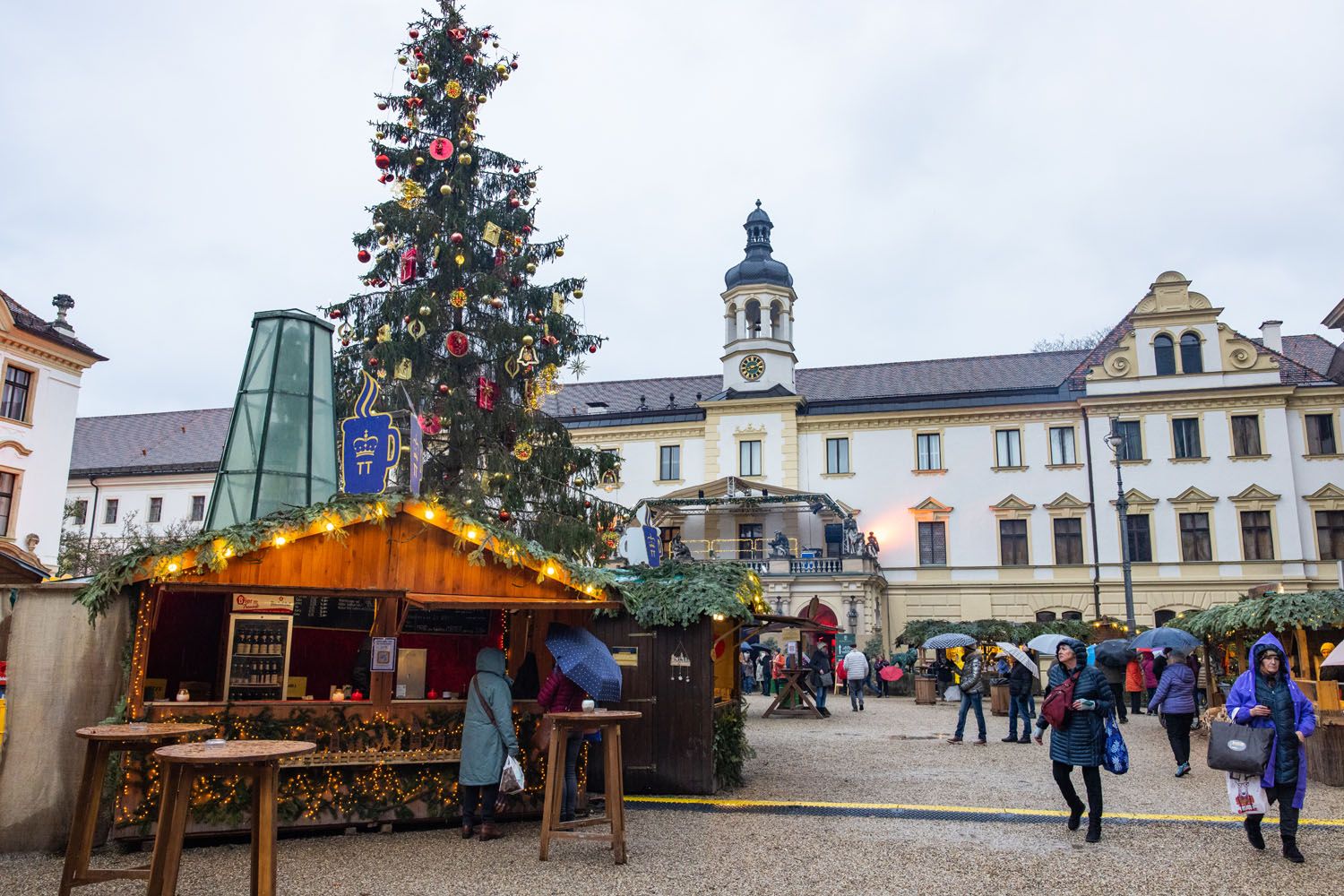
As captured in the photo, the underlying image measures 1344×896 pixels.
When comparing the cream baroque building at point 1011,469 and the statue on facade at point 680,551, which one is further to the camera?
the cream baroque building at point 1011,469

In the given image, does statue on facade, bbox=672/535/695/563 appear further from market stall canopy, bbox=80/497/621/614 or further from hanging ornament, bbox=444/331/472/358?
market stall canopy, bbox=80/497/621/614

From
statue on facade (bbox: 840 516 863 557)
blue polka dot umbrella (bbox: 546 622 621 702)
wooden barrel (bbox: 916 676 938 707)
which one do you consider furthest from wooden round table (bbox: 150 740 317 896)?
statue on facade (bbox: 840 516 863 557)

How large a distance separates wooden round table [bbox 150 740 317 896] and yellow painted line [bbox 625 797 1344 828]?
5.52m

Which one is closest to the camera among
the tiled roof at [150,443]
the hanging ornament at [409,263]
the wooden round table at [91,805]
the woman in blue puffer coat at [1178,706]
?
the wooden round table at [91,805]

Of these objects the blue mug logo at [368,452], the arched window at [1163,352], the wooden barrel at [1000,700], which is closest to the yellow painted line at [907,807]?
the blue mug logo at [368,452]

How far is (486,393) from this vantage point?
18.1m

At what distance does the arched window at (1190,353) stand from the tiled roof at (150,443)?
4144cm

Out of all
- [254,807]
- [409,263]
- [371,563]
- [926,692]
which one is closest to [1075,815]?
[371,563]

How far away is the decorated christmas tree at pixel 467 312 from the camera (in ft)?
59.4

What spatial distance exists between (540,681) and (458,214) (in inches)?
413

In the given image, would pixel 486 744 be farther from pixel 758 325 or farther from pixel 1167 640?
pixel 758 325

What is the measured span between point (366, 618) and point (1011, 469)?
32.8 meters

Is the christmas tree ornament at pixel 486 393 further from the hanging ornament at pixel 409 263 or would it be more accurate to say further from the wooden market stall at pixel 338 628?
the wooden market stall at pixel 338 628

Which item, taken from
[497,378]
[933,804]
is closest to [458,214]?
[497,378]
